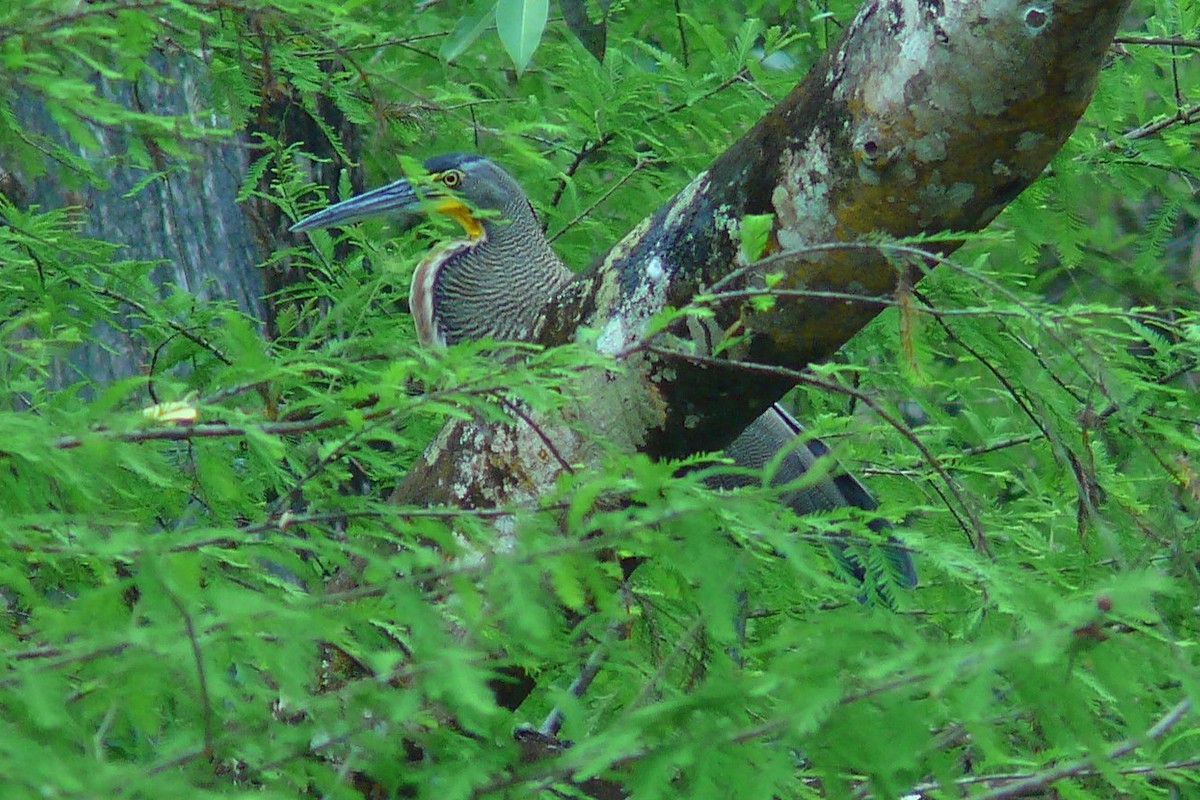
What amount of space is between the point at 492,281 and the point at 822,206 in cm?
159

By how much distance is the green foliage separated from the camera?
1.26 metres

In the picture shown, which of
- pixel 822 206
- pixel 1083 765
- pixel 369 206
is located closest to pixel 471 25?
pixel 822 206

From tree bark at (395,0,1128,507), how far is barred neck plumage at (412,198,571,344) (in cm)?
108

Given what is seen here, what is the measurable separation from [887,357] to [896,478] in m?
0.62

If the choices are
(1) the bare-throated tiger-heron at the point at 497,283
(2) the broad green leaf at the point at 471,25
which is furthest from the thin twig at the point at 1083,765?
(1) the bare-throated tiger-heron at the point at 497,283

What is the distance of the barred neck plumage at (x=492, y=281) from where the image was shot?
11.0 ft

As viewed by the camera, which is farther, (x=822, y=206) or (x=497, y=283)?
(x=497, y=283)

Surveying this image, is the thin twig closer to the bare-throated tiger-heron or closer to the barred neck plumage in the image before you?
the bare-throated tiger-heron

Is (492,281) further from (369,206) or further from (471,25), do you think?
(471,25)

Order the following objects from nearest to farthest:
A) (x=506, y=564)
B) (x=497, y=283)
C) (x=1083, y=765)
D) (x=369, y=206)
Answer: (x=506, y=564) → (x=1083, y=765) → (x=369, y=206) → (x=497, y=283)

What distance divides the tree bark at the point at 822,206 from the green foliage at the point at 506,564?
11cm

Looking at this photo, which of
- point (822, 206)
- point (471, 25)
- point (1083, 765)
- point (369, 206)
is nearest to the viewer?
point (1083, 765)

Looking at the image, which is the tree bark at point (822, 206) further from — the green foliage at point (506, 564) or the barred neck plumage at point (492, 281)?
the barred neck plumage at point (492, 281)

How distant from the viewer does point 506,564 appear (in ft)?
4.15
